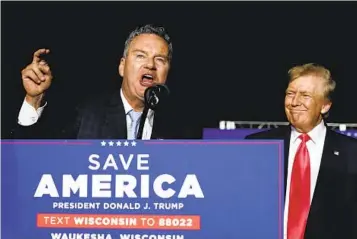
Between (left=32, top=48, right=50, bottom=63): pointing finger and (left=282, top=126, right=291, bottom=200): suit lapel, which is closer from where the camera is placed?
(left=32, top=48, right=50, bottom=63): pointing finger

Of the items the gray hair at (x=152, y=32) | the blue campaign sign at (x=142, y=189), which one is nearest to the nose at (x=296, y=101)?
the gray hair at (x=152, y=32)

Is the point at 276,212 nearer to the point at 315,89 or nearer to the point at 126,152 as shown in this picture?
the point at 126,152

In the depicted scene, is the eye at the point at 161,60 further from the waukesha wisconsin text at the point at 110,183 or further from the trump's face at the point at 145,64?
the waukesha wisconsin text at the point at 110,183

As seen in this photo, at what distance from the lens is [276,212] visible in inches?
70.8

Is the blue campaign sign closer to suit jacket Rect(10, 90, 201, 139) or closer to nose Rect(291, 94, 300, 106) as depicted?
suit jacket Rect(10, 90, 201, 139)

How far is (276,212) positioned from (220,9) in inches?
85.8

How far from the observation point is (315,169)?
9.62 ft

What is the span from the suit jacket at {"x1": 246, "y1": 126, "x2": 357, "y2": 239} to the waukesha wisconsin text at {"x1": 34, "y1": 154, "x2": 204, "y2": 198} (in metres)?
1.10

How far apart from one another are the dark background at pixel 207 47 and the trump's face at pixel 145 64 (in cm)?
48

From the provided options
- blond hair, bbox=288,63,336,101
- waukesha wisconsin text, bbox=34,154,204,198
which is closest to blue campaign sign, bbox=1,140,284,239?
waukesha wisconsin text, bbox=34,154,204,198

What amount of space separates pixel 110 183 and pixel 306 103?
148 cm

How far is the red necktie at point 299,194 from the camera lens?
2.77 metres

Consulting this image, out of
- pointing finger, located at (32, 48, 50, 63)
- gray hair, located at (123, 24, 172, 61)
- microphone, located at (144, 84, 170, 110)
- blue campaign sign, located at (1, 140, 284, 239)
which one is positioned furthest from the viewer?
gray hair, located at (123, 24, 172, 61)

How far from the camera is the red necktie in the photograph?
9.09 feet
